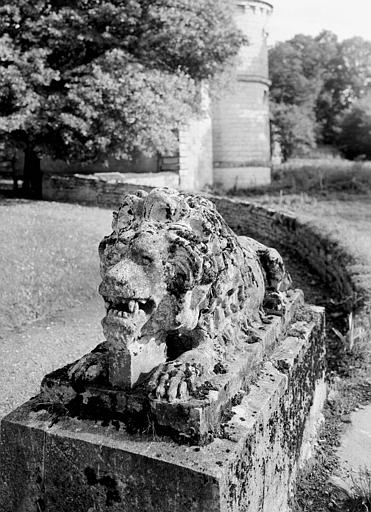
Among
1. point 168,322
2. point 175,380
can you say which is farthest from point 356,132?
point 175,380

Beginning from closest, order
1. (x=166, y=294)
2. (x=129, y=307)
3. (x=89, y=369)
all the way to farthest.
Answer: (x=129, y=307), (x=166, y=294), (x=89, y=369)

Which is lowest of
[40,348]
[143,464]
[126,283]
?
[40,348]

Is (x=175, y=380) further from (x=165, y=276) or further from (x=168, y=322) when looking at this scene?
(x=165, y=276)

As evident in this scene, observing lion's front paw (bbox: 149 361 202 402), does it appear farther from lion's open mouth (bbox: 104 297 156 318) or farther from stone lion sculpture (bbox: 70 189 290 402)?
lion's open mouth (bbox: 104 297 156 318)

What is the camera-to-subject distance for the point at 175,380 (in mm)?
2787

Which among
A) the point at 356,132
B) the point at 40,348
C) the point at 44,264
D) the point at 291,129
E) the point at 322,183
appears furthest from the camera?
the point at 356,132

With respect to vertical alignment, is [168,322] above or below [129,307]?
below

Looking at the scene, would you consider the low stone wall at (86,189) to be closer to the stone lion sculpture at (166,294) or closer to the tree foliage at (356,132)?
the stone lion sculpture at (166,294)

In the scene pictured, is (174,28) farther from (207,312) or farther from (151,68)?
(207,312)

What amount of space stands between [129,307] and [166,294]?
0.22 m

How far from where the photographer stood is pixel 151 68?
15477mm

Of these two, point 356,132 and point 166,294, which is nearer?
point 166,294

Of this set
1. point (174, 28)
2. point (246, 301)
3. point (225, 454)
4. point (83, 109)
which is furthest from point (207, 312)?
point (174, 28)

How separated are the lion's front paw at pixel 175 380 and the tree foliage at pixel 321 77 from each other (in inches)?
1308
